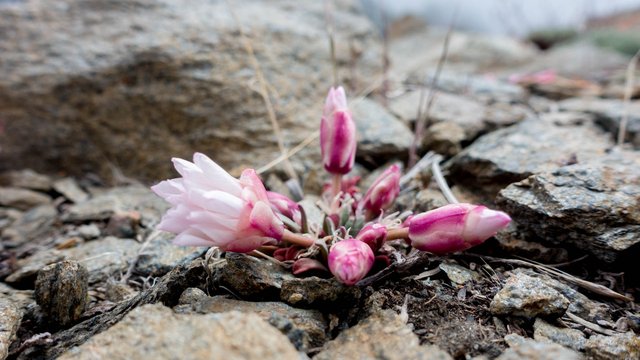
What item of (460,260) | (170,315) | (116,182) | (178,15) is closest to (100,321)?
(170,315)

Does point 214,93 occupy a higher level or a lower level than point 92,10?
lower

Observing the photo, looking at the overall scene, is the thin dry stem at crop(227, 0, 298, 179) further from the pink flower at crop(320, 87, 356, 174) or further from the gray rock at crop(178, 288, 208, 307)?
the gray rock at crop(178, 288, 208, 307)

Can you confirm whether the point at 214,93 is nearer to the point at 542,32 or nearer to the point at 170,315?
the point at 170,315

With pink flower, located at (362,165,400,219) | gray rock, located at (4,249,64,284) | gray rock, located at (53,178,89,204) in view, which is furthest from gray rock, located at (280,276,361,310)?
gray rock, located at (53,178,89,204)

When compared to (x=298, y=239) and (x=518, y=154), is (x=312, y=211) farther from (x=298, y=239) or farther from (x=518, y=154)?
(x=518, y=154)

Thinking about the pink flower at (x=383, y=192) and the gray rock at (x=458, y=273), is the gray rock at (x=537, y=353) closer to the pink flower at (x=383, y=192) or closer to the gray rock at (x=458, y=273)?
the gray rock at (x=458, y=273)

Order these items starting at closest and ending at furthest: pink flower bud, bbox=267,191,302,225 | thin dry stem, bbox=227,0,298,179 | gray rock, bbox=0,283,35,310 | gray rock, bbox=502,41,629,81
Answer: gray rock, bbox=0,283,35,310
pink flower bud, bbox=267,191,302,225
thin dry stem, bbox=227,0,298,179
gray rock, bbox=502,41,629,81

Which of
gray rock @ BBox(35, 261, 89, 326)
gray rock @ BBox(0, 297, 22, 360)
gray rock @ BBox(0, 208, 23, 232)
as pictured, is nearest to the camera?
gray rock @ BBox(0, 297, 22, 360)

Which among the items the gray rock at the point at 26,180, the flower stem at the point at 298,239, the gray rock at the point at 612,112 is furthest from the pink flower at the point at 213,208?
the gray rock at the point at 612,112

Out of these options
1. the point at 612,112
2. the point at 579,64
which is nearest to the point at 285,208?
the point at 612,112
